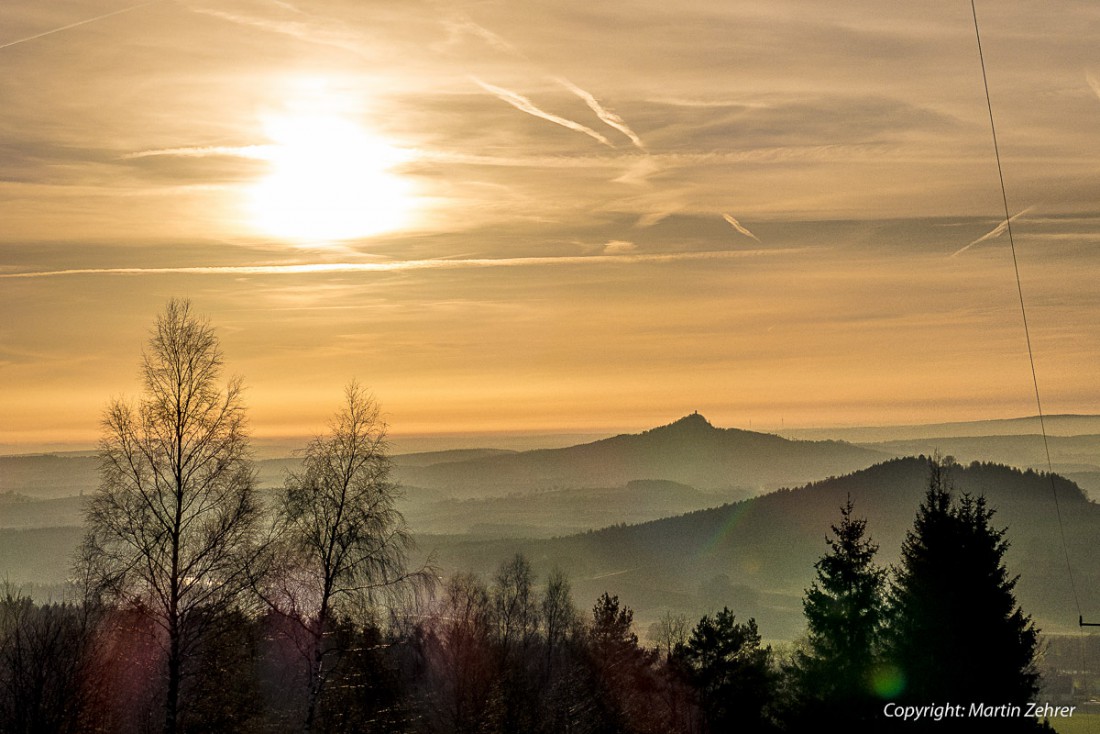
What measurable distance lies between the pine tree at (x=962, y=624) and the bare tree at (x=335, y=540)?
1462cm

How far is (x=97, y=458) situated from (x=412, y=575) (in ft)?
28.7

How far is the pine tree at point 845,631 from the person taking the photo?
3403 cm

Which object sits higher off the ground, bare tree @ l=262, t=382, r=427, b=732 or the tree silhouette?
bare tree @ l=262, t=382, r=427, b=732

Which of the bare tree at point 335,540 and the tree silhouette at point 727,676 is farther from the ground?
the bare tree at point 335,540

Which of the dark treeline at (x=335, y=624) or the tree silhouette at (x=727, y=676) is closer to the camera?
the dark treeline at (x=335, y=624)

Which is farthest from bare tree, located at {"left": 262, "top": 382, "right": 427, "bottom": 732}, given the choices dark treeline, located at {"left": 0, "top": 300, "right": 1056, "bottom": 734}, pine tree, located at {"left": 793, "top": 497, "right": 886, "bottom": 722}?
pine tree, located at {"left": 793, "top": 497, "right": 886, "bottom": 722}

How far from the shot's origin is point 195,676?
27.2 metres

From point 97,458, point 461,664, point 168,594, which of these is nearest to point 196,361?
point 97,458

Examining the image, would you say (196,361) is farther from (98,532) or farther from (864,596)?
(864,596)

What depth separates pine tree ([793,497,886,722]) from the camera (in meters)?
34.0

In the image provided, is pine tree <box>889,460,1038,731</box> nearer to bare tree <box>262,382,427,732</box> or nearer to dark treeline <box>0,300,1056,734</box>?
dark treeline <box>0,300,1056,734</box>

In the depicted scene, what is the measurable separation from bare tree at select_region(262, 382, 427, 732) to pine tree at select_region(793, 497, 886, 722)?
42.9ft

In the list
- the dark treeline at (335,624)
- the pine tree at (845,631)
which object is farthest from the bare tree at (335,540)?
the pine tree at (845,631)

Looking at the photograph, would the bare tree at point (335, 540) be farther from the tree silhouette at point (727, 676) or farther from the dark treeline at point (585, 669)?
the tree silhouette at point (727, 676)
